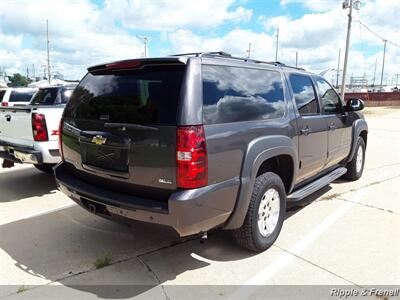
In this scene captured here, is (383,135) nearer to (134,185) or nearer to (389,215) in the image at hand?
(389,215)

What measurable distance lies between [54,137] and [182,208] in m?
3.39

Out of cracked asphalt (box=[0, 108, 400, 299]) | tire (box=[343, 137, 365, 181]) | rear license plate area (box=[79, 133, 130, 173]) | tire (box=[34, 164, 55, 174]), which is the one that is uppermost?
rear license plate area (box=[79, 133, 130, 173])

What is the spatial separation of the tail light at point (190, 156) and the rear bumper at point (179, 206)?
8 cm

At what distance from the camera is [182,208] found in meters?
2.90

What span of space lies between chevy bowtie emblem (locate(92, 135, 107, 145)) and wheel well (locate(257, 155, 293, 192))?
174 cm

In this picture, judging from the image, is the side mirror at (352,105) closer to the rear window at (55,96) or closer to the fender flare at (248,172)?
the fender flare at (248,172)

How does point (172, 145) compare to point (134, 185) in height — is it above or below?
above

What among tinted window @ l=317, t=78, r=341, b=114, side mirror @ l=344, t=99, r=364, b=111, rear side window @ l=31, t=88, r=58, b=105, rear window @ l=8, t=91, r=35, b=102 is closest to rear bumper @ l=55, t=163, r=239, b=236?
tinted window @ l=317, t=78, r=341, b=114

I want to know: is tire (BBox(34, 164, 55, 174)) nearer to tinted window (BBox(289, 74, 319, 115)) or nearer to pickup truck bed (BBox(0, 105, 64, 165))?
pickup truck bed (BBox(0, 105, 64, 165))

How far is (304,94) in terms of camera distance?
188 inches

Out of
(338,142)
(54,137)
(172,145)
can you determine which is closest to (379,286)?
(172,145)

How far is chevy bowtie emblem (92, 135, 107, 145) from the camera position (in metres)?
3.35

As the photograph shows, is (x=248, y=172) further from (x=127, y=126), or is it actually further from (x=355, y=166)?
(x=355, y=166)

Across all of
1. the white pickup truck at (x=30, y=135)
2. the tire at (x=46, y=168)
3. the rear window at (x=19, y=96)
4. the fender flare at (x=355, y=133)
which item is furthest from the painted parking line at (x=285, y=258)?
the rear window at (x=19, y=96)
